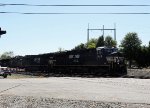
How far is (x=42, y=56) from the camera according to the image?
50875 mm

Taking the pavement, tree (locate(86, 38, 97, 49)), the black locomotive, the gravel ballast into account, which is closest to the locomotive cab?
the black locomotive

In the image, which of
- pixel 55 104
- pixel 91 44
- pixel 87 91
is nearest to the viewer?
pixel 55 104

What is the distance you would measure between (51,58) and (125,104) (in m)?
34.1

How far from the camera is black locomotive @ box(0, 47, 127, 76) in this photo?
3919 centimetres

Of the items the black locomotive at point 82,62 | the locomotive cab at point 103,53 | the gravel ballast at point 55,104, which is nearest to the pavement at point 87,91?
the gravel ballast at point 55,104

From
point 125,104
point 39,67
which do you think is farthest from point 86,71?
point 125,104

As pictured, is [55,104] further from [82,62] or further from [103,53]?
[82,62]

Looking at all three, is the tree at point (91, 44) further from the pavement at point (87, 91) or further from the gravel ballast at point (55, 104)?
the gravel ballast at point (55, 104)

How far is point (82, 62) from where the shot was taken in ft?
139

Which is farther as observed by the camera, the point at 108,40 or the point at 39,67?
the point at 108,40

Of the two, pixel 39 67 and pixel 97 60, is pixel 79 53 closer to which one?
pixel 97 60

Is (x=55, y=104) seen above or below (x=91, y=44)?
below

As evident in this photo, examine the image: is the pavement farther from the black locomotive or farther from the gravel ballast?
the black locomotive

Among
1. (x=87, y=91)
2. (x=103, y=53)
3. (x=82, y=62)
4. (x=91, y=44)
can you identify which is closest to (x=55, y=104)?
(x=87, y=91)
